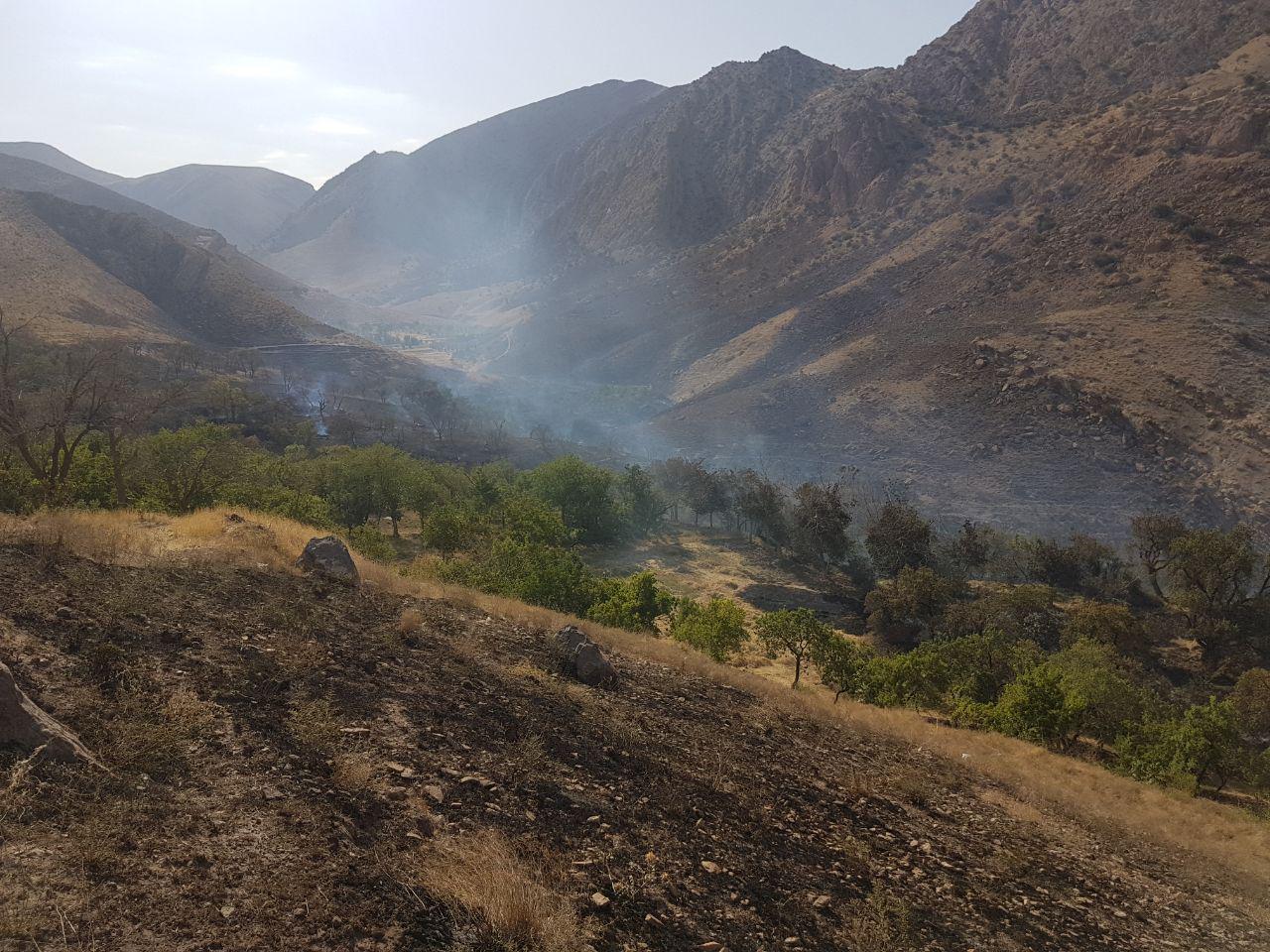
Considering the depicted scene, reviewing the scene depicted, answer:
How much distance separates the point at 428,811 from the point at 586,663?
556 centimetres

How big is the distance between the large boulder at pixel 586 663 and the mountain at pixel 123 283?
80043 mm

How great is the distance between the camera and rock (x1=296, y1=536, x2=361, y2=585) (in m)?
12.4

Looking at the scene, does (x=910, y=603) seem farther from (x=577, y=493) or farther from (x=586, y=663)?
(x=586, y=663)

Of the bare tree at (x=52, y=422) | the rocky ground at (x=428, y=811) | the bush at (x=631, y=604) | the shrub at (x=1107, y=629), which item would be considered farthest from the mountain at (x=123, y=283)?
the shrub at (x=1107, y=629)

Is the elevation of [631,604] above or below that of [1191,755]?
above

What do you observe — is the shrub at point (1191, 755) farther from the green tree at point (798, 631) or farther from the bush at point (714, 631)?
the bush at point (714, 631)

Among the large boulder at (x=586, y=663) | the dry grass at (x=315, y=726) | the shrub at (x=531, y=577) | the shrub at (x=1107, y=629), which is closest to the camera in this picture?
the dry grass at (x=315, y=726)

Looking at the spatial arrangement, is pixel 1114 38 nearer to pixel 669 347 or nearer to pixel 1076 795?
pixel 669 347

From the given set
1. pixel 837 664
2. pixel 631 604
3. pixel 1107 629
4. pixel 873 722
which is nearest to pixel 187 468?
pixel 631 604

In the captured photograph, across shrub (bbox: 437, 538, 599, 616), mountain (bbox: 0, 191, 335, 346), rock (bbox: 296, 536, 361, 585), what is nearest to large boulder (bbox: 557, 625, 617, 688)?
rock (bbox: 296, 536, 361, 585)

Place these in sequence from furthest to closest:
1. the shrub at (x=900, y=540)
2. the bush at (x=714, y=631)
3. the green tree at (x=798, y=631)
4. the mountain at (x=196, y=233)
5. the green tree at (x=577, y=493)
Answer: the mountain at (x=196, y=233), the green tree at (x=577, y=493), the shrub at (x=900, y=540), the bush at (x=714, y=631), the green tree at (x=798, y=631)

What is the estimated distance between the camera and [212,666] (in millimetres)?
7258

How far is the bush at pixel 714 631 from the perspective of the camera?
2347 centimetres

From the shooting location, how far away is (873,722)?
47.2ft
